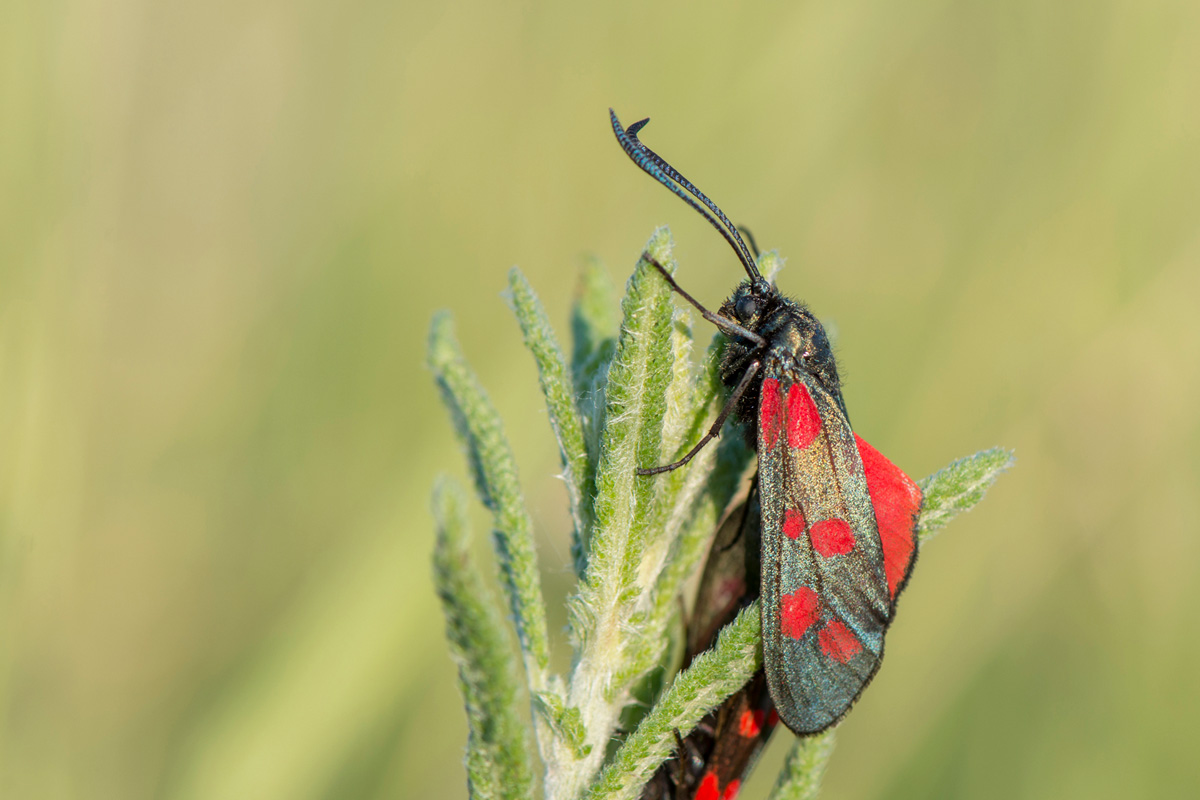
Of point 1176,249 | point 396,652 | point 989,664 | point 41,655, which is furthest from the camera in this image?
point 1176,249

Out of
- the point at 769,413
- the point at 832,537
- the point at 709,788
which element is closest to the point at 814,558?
the point at 832,537

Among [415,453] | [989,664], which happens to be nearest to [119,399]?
[415,453]

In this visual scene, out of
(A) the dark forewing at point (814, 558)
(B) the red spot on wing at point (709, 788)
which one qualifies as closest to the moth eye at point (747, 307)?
(A) the dark forewing at point (814, 558)

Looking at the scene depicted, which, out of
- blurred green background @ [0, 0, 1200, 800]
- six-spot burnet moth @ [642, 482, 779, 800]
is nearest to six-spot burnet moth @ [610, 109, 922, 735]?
six-spot burnet moth @ [642, 482, 779, 800]

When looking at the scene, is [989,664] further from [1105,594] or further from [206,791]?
[206,791]

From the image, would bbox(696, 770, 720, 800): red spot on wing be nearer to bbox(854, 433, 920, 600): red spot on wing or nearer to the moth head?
bbox(854, 433, 920, 600): red spot on wing

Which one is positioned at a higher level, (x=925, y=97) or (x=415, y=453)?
(x=925, y=97)
